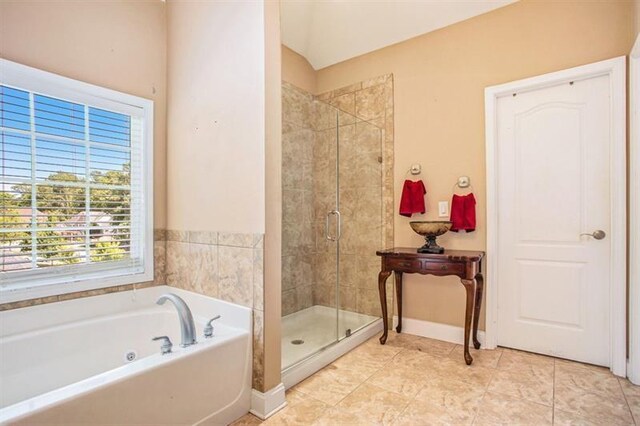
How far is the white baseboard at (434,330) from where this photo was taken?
2777 mm

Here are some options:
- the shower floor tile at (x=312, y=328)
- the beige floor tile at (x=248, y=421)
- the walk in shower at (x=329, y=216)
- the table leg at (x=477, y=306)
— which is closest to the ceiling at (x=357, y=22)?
the walk in shower at (x=329, y=216)

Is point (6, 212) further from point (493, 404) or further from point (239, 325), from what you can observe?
point (493, 404)

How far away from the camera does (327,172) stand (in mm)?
3064

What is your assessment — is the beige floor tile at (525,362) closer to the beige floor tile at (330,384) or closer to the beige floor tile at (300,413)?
the beige floor tile at (330,384)

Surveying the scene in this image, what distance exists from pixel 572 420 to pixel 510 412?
0.96ft

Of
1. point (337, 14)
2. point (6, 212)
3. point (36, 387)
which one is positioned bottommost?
point (36, 387)

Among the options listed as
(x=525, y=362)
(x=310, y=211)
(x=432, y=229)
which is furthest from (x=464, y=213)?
(x=310, y=211)

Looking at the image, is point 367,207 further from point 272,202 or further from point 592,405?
point 592,405

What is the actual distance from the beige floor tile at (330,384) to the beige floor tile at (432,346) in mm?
693

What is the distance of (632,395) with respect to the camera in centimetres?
195

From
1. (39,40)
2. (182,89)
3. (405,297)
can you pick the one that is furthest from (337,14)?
(405,297)

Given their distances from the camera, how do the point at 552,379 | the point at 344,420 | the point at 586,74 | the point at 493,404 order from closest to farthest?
the point at 344,420 < the point at 493,404 < the point at 552,379 < the point at 586,74

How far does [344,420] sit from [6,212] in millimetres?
2200

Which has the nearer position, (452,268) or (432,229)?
(452,268)
